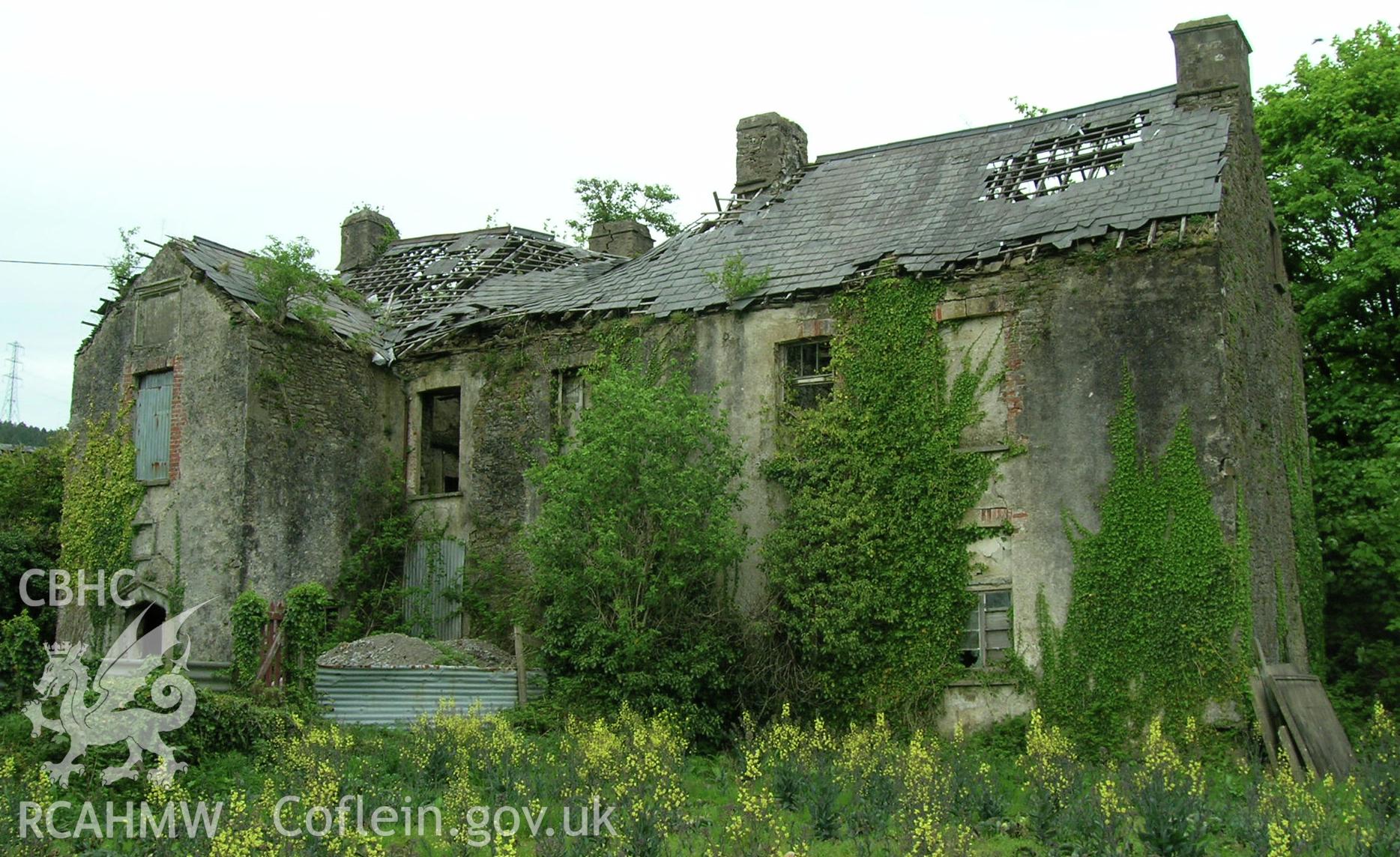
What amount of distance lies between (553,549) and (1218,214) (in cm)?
919

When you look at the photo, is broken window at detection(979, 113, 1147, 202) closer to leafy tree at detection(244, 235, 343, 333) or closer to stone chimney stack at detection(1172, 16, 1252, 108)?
stone chimney stack at detection(1172, 16, 1252, 108)

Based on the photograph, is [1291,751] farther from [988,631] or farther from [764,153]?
[764,153]

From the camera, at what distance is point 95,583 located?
19.5m

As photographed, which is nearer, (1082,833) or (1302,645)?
(1082,833)

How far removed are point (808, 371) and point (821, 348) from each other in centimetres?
36

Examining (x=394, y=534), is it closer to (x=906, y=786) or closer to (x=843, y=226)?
(x=843, y=226)

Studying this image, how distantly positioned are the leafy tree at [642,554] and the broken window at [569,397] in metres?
2.31

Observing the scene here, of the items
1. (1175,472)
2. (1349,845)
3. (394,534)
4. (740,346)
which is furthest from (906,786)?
(394,534)

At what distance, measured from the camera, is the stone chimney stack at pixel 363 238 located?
25.8 meters

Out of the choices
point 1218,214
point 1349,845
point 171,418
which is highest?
point 1218,214

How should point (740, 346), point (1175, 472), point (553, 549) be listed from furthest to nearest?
1. point (740, 346)
2. point (553, 549)
3. point (1175, 472)

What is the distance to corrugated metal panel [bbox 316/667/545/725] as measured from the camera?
16641 millimetres

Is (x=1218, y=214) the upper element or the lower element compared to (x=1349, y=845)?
upper

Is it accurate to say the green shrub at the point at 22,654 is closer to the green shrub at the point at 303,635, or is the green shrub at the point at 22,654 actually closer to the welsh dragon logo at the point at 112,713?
the welsh dragon logo at the point at 112,713
